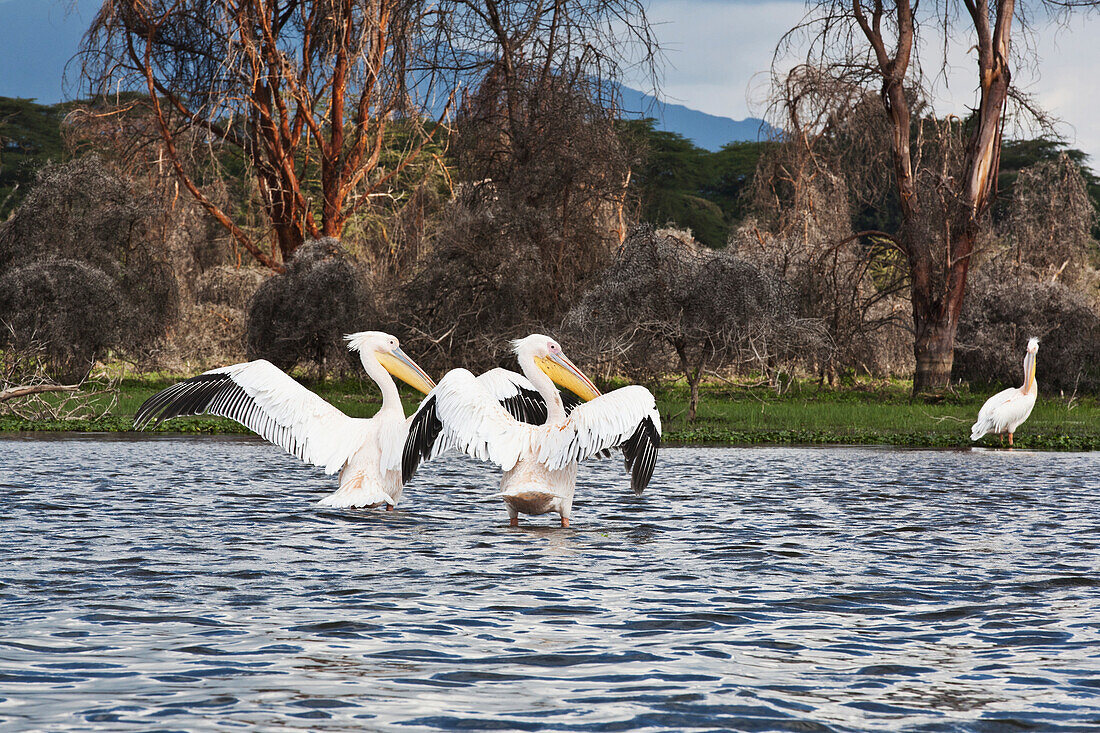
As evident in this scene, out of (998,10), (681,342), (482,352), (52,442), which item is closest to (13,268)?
(482,352)

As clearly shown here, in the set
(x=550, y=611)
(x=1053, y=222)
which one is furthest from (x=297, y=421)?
(x=1053, y=222)

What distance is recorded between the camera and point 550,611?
5.96 meters

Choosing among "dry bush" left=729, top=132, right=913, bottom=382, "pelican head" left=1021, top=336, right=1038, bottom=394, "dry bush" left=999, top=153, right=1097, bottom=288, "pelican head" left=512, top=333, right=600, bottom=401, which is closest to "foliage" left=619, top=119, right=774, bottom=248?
"dry bush" left=999, top=153, right=1097, bottom=288

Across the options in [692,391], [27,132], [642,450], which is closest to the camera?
[642,450]

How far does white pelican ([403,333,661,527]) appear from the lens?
27.4ft

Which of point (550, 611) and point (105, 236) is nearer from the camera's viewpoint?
point (550, 611)

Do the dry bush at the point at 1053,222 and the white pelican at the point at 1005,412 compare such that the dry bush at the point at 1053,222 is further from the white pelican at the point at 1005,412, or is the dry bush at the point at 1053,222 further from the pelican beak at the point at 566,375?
the pelican beak at the point at 566,375

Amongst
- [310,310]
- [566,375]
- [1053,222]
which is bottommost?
[566,375]

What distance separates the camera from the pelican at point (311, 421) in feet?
30.9

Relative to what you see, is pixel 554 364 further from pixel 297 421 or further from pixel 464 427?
pixel 297 421

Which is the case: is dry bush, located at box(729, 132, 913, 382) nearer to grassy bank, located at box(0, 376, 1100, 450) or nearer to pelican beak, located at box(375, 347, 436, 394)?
grassy bank, located at box(0, 376, 1100, 450)

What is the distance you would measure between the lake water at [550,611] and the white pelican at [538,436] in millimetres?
346

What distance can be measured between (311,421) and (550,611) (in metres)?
4.30

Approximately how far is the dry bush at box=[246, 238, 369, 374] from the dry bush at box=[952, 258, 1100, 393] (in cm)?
1365
